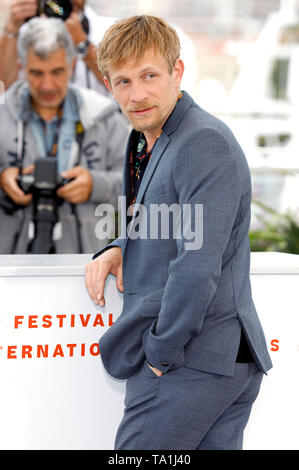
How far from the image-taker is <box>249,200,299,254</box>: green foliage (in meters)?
4.37

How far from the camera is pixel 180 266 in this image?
1.27 meters

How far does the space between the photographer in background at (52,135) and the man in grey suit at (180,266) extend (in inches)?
49.9

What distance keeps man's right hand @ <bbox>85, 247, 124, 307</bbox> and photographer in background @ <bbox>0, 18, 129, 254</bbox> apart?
1.01 metres

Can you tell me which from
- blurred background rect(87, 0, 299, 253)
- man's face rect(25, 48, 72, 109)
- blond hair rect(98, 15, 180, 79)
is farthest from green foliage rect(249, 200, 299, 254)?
blond hair rect(98, 15, 180, 79)

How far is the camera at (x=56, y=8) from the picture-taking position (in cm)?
288

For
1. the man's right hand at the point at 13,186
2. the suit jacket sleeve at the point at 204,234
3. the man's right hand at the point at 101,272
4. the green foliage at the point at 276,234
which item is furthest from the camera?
the green foliage at the point at 276,234

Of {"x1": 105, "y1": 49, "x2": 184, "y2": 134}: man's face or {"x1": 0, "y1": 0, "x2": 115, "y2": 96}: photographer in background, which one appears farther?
{"x1": 0, "y1": 0, "x2": 115, "y2": 96}: photographer in background

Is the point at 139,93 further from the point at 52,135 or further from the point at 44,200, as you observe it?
the point at 52,135

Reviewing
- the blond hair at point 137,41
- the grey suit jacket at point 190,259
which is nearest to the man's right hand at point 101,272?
the grey suit jacket at point 190,259

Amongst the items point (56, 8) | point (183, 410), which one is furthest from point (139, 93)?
point (56, 8)

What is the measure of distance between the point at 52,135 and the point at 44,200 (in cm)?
40

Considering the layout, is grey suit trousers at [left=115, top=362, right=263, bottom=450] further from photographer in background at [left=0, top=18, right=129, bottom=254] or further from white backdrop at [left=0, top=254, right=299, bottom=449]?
photographer in background at [left=0, top=18, right=129, bottom=254]

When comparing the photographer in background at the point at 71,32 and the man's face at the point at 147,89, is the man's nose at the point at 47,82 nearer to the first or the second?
the photographer in background at the point at 71,32

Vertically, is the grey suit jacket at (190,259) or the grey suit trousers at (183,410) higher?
the grey suit jacket at (190,259)
